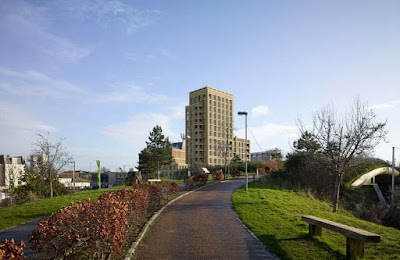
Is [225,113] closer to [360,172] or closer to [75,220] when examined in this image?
[360,172]

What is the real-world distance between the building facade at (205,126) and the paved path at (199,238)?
81.6m

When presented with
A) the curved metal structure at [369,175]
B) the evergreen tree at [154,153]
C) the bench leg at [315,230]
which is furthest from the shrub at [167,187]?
the evergreen tree at [154,153]

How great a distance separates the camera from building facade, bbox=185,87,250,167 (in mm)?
96312

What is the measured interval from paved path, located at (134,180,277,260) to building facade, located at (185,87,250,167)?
81623 mm

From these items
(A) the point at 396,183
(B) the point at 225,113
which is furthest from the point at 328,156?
(B) the point at 225,113

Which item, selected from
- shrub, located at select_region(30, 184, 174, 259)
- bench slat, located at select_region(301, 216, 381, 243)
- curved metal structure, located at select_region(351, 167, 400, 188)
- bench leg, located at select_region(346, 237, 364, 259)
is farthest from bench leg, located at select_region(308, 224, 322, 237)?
curved metal structure, located at select_region(351, 167, 400, 188)

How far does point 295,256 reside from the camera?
7320 millimetres

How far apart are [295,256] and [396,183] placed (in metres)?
33.1

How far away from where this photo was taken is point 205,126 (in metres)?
97.2

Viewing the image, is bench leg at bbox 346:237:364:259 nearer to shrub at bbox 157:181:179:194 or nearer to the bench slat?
the bench slat

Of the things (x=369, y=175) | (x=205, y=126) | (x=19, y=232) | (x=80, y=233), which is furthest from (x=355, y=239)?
(x=205, y=126)

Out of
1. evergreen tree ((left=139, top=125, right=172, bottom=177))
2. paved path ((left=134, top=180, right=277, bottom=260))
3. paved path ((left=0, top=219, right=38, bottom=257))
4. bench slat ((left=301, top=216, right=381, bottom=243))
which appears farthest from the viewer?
evergreen tree ((left=139, top=125, right=172, bottom=177))

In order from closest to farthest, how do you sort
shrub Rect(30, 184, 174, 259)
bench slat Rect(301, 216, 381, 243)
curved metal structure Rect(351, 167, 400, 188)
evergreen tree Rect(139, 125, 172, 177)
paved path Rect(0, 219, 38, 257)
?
shrub Rect(30, 184, 174, 259) < bench slat Rect(301, 216, 381, 243) < paved path Rect(0, 219, 38, 257) < curved metal structure Rect(351, 167, 400, 188) < evergreen tree Rect(139, 125, 172, 177)

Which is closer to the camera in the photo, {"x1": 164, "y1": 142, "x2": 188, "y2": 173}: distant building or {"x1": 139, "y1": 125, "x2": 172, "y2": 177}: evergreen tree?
{"x1": 139, "y1": 125, "x2": 172, "y2": 177}: evergreen tree
